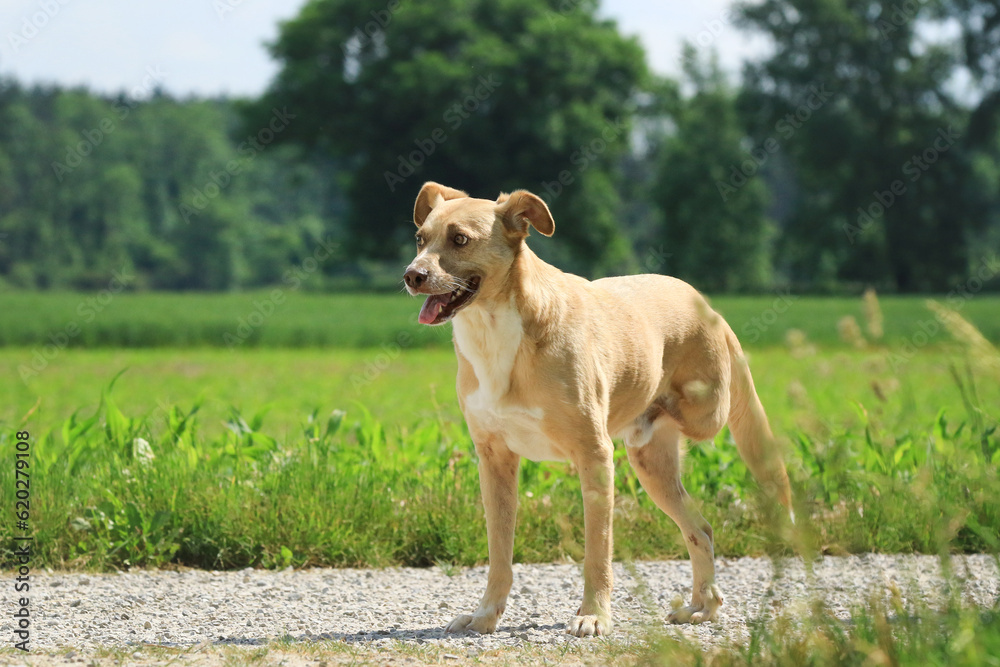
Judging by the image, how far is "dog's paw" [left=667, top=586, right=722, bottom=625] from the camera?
4.71 metres

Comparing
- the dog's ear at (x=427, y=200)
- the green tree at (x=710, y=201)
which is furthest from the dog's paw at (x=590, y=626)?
the green tree at (x=710, y=201)

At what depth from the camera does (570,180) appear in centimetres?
4612

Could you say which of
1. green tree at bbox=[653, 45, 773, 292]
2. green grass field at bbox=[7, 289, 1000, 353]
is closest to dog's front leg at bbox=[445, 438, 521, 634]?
green grass field at bbox=[7, 289, 1000, 353]

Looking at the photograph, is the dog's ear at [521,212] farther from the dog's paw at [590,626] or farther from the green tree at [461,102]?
the green tree at [461,102]

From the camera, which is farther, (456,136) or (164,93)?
(164,93)

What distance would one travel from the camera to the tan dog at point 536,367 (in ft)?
14.0

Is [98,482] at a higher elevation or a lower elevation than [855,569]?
lower

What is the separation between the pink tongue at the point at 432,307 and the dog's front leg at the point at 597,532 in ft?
3.01

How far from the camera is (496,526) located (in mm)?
4609

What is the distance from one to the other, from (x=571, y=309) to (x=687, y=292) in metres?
1.01

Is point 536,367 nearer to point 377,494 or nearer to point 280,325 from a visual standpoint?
point 377,494

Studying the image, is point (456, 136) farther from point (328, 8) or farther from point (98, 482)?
point (98, 482)

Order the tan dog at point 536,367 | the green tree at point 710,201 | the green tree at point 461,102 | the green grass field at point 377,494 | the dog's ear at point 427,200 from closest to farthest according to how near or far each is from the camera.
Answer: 1. the tan dog at point 536,367
2. the dog's ear at point 427,200
3. the green grass field at point 377,494
4. the green tree at point 461,102
5. the green tree at point 710,201

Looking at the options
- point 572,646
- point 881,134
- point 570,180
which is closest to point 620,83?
point 570,180
